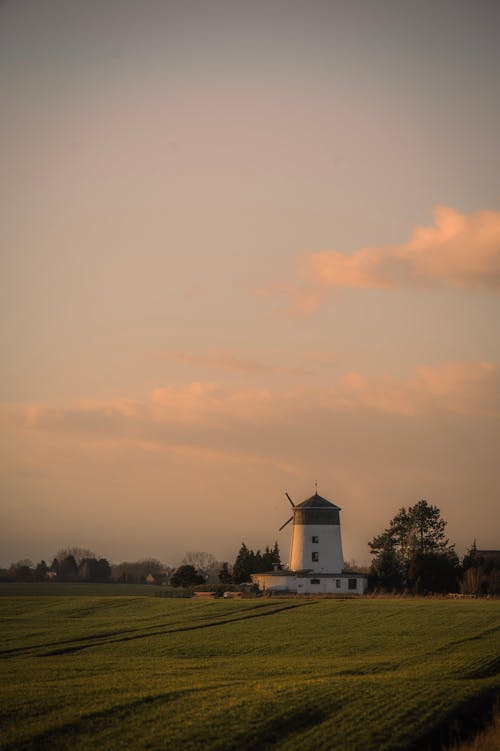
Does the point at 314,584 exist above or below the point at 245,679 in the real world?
above

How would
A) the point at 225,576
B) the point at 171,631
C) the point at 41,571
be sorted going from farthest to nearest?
the point at 41,571 → the point at 225,576 → the point at 171,631

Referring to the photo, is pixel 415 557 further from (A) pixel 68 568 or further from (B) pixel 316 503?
(A) pixel 68 568

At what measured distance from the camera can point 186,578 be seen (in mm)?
107688

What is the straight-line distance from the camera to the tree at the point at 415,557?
301 ft

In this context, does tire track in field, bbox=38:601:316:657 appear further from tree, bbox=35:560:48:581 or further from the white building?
tree, bbox=35:560:48:581

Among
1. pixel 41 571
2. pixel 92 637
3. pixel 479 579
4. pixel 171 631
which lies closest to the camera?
pixel 92 637

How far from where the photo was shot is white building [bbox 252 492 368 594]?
93.5m

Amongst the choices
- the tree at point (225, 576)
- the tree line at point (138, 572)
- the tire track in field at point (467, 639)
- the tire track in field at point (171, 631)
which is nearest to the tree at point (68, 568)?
the tree line at point (138, 572)

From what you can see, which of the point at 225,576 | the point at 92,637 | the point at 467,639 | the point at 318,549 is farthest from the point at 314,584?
the point at 467,639

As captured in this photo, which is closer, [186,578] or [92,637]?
[92,637]

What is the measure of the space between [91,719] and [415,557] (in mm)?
69370

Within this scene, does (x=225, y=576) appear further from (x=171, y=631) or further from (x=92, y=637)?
(x=92, y=637)

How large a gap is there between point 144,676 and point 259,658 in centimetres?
822

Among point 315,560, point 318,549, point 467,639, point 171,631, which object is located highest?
point 318,549
